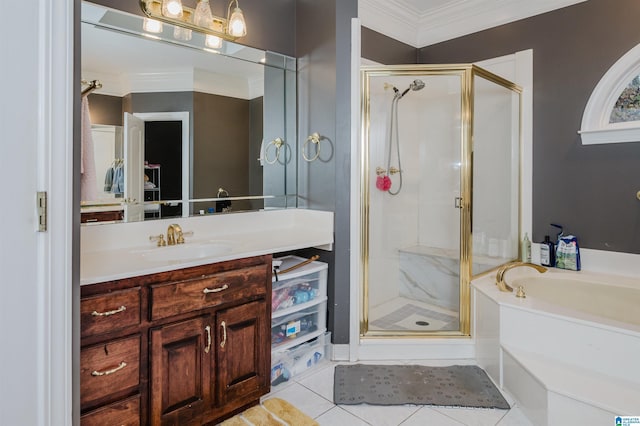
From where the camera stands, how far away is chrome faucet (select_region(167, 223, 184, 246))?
211 centimetres

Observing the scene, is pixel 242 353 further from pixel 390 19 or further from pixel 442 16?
pixel 442 16

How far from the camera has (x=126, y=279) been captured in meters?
1.50

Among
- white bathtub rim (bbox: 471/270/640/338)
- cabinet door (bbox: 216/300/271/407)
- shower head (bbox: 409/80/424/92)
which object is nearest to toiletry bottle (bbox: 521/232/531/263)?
white bathtub rim (bbox: 471/270/640/338)

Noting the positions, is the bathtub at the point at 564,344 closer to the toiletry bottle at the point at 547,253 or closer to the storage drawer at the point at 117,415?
the toiletry bottle at the point at 547,253

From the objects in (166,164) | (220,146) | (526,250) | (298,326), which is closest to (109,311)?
(166,164)

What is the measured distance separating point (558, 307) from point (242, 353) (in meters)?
1.80

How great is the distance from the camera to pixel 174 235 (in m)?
2.13

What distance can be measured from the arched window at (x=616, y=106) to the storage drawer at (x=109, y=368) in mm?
3091

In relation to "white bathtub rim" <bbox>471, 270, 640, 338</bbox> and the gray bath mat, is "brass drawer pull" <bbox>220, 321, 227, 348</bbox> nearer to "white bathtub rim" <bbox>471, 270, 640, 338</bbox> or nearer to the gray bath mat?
the gray bath mat

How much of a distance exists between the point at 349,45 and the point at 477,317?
80.0 inches

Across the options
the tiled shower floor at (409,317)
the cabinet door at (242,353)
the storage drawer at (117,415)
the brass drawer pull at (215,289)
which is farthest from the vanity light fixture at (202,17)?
the tiled shower floor at (409,317)

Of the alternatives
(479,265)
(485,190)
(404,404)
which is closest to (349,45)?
(485,190)
